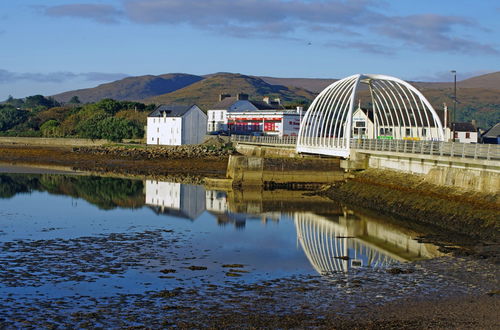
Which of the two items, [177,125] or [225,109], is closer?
[177,125]

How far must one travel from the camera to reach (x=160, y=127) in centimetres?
9100

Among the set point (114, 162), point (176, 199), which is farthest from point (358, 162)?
point (114, 162)

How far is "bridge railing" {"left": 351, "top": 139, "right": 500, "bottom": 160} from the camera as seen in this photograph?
30148 mm

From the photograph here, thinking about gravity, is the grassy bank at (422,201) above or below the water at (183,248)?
above

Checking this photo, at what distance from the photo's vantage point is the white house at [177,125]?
87.8m

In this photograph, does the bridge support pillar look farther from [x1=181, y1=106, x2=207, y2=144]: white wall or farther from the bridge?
[x1=181, y1=106, x2=207, y2=144]: white wall

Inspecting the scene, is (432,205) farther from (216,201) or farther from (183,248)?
(216,201)

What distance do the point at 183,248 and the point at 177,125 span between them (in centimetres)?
6464

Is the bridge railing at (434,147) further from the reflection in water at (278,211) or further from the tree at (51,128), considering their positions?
the tree at (51,128)

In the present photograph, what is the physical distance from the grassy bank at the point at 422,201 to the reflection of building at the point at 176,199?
8817 millimetres

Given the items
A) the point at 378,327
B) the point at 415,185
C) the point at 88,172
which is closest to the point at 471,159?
the point at 415,185

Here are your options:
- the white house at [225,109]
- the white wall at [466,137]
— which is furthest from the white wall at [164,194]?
the white house at [225,109]

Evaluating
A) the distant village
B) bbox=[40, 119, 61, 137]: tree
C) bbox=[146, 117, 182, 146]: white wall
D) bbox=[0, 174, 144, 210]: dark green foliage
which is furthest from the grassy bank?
bbox=[40, 119, 61, 137]: tree

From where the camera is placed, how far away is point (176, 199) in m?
40.8
